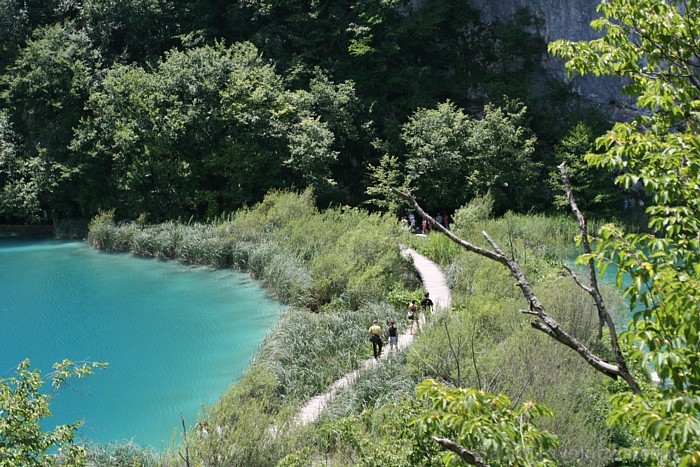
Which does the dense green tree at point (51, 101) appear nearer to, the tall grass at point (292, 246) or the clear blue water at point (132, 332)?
the tall grass at point (292, 246)

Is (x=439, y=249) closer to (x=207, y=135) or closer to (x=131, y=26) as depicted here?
(x=207, y=135)

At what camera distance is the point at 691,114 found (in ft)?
17.3

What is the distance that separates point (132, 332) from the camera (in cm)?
1739

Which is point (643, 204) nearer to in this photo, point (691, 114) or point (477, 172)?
point (477, 172)

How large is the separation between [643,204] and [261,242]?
17084mm

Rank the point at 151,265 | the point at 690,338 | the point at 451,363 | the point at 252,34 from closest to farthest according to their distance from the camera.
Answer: the point at 690,338, the point at 451,363, the point at 151,265, the point at 252,34

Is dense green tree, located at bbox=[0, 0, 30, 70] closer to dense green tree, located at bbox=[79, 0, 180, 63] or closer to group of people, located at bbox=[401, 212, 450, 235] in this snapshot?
dense green tree, located at bbox=[79, 0, 180, 63]

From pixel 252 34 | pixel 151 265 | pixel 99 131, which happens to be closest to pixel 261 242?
pixel 151 265

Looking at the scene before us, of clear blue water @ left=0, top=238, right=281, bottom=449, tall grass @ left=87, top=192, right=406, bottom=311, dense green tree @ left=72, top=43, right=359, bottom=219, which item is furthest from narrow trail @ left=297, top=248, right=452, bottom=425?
dense green tree @ left=72, top=43, right=359, bottom=219

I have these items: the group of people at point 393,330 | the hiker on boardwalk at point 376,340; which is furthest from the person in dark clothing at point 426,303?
the hiker on boardwalk at point 376,340

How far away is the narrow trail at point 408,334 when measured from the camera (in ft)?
38.5

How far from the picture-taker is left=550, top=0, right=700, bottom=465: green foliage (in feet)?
12.3

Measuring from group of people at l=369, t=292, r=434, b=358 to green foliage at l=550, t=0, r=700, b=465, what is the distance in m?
8.81

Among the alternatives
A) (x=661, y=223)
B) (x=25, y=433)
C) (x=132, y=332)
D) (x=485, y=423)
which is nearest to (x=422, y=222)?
(x=132, y=332)
